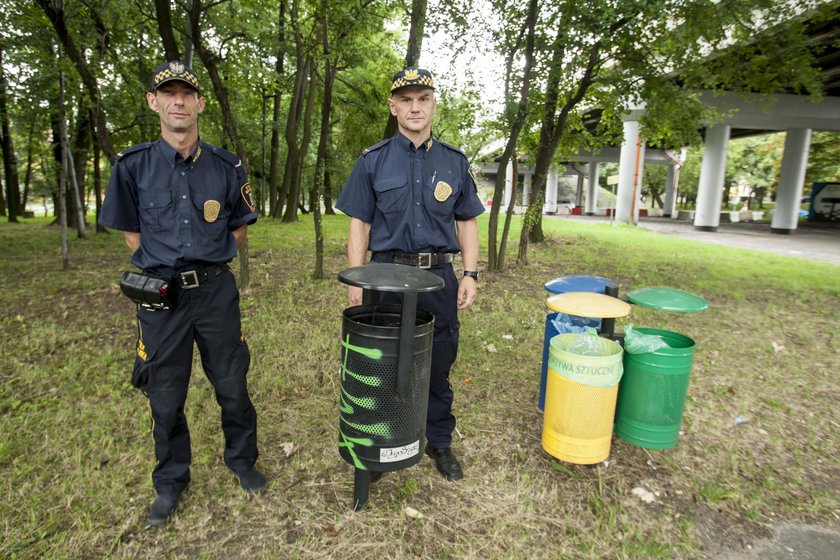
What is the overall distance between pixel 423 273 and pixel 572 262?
942cm

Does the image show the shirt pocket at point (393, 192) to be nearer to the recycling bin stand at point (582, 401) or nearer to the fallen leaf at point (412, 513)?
the recycling bin stand at point (582, 401)

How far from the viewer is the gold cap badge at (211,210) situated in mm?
2574

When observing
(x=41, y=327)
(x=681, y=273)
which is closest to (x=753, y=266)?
(x=681, y=273)

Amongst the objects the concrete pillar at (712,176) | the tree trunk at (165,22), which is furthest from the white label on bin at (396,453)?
the concrete pillar at (712,176)

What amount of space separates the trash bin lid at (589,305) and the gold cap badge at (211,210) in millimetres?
2128

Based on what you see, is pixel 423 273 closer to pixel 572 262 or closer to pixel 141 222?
pixel 141 222

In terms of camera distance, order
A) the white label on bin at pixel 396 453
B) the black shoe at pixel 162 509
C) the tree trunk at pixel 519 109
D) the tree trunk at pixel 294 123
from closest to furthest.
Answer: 1. the white label on bin at pixel 396 453
2. the black shoe at pixel 162 509
3. the tree trunk at pixel 519 109
4. the tree trunk at pixel 294 123

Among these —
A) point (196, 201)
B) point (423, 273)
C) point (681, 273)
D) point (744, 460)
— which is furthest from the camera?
point (681, 273)

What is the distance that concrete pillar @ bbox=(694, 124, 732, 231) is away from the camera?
2173 cm

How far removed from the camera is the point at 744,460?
132 inches

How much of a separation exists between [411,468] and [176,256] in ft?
6.22

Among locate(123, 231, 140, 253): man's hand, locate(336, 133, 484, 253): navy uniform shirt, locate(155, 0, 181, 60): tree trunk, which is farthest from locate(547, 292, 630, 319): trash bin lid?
locate(155, 0, 181, 60): tree trunk

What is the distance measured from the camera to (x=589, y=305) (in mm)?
3123

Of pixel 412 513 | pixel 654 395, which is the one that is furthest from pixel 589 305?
pixel 412 513
